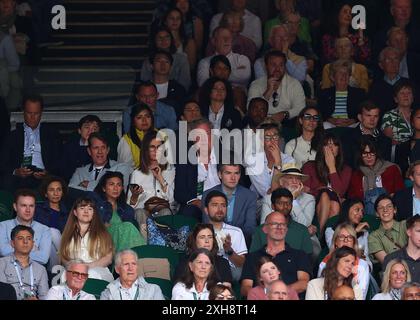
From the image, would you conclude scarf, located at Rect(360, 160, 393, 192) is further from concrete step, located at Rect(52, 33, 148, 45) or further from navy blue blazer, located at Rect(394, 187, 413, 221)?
concrete step, located at Rect(52, 33, 148, 45)

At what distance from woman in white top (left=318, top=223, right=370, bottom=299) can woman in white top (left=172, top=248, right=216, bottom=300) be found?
1.05m

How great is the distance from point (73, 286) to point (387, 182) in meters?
3.67

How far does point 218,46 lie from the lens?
811 inches

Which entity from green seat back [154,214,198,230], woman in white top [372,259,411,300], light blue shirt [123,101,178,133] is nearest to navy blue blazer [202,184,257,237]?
green seat back [154,214,198,230]

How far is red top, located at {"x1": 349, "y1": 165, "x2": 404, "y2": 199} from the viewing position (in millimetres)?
18344

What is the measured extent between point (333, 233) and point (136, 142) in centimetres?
256

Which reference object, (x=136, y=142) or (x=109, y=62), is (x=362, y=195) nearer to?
(x=136, y=142)

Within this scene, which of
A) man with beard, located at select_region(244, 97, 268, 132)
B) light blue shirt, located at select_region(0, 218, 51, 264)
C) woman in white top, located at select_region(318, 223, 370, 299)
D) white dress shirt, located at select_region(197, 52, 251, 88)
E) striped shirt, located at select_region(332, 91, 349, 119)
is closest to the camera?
woman in white top, located at select_region(318, 223, 370, 299)

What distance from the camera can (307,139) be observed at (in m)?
18.8

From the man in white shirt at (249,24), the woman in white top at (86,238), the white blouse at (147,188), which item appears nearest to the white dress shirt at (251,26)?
the man in white shirt at (249,24)

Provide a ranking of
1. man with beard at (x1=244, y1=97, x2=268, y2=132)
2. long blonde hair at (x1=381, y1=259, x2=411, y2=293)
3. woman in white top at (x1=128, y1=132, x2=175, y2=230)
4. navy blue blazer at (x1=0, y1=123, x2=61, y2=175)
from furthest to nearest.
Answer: man with beard at (x1=244, y1=97, x2=268, y2=132) → navy blue blazer at (x1=0, y1=123, x2=61, y2=175) → woman in white top at (x1=128, y1=132, x2=175, y2=230) → long blonde hair at (x1=381, y1=259, x2=411, y2=293)

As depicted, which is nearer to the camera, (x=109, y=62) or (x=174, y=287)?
(x=174, y=287)

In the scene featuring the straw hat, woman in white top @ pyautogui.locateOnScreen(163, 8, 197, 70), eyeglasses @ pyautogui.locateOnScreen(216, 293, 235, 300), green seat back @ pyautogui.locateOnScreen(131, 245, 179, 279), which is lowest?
eyeglasses @ pyautogui.locateOnScreen(216, 293, 235, 300)
